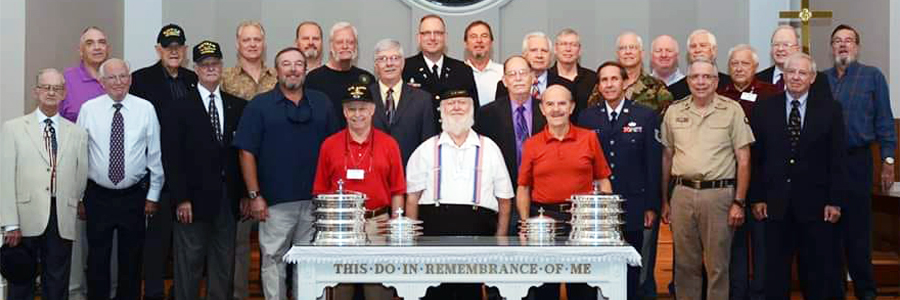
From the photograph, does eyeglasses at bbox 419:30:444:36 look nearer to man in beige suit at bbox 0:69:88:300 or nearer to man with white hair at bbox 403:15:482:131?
man with white hair at bbox 403:15:482:131

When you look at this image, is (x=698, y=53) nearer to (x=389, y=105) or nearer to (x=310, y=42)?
(x=389, y=105)

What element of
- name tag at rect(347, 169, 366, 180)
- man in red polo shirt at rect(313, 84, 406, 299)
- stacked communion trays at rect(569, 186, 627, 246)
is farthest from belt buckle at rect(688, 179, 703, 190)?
name tag at rect(347, 169, 366, 180)


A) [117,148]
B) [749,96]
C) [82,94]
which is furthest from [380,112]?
[749,96]

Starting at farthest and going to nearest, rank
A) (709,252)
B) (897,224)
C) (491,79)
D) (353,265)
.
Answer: (897,224) < (491,79) < (709,252) < (353,265)

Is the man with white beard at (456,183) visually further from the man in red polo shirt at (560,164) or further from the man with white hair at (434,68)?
the man with white hair at (434,68)

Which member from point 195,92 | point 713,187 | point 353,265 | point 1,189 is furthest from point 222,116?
point 713,187

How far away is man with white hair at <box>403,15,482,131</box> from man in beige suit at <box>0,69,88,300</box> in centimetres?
202

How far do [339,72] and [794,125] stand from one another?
107 inches

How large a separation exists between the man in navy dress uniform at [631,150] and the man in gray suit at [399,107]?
0.96m

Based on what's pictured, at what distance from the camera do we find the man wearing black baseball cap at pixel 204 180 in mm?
7668

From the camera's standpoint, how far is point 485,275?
6.38 m

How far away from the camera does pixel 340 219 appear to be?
6500 mm

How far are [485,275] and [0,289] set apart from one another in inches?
149

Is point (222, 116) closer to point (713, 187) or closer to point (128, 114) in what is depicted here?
point (128, 114)
